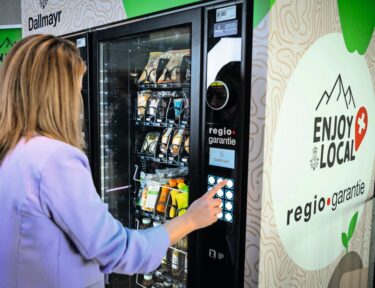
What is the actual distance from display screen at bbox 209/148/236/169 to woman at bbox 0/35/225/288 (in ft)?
1.84

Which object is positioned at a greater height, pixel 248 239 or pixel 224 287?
pixel 248 239

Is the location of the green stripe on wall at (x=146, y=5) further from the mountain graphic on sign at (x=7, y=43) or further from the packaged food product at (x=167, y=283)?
the mountain graphic on sign at (x=7, y=43)

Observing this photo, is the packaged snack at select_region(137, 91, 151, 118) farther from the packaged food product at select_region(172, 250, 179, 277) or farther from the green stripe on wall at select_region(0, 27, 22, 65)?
the green stripe on wall at select_region(0, 27, 22, 65)

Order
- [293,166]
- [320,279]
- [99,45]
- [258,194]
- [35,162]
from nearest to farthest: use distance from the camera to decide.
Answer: [35,162] → [258,194] → [293,166] → [320,279] → [99,45]

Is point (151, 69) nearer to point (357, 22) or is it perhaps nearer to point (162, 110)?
point (162, 110)

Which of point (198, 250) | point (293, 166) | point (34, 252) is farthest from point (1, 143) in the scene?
point (293, 166)

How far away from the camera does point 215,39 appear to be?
1.49 m

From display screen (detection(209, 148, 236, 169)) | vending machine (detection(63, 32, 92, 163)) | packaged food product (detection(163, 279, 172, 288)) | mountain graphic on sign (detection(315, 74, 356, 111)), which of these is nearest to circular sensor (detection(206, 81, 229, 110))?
display screen (detection(209, 148, 236, 169))

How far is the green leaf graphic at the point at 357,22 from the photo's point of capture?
1.78 m

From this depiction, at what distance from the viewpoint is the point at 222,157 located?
4.97 ft

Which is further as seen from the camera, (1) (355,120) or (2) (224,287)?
(1) (355,120)

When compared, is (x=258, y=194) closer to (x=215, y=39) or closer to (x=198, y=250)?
(x=198, y=250)

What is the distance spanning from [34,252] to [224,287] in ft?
2.84

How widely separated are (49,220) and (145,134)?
1.52 m
